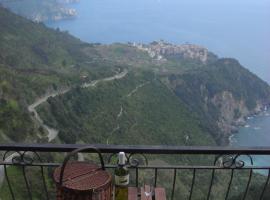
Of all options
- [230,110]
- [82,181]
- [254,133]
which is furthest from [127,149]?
[230,110]

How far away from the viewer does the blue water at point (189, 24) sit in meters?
100

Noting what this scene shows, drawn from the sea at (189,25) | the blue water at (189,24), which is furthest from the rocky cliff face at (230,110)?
the blue water at (189,24)

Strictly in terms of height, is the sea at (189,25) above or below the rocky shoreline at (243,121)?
above

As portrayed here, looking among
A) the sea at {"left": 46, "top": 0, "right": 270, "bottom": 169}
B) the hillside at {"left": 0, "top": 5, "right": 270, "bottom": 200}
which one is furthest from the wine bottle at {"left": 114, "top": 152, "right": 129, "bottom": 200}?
the sea at {"left": 46, "top": 0, "right": 270, "bottom": 169}

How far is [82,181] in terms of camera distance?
218 centimetres

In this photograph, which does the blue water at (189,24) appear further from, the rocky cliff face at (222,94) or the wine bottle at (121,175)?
the wine bottle at (121,175)

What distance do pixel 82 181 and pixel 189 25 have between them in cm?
12799

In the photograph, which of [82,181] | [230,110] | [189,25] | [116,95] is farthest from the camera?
[189,25]

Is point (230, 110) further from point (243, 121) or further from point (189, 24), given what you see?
point (189, 24)

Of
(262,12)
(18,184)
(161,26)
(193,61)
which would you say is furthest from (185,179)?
(262,12)

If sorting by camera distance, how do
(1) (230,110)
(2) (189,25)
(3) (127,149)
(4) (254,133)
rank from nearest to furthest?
1. (3) (127,149)
2. (4) (254,133)
3. (1) (230,110)
4. (2) (189,25)

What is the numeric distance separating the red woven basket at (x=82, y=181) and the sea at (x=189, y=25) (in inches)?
2585

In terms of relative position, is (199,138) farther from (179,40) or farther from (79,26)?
(79,26)

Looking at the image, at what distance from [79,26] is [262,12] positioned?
5524cm
